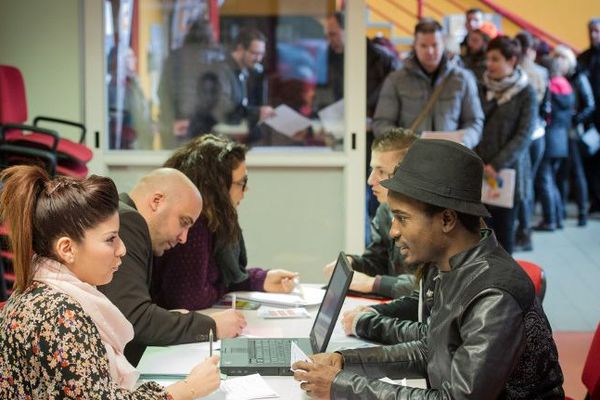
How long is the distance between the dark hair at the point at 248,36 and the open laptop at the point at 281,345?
10.6ft

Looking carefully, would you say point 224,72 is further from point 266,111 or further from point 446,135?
point 446,135

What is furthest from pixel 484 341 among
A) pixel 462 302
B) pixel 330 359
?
pixel 330 359

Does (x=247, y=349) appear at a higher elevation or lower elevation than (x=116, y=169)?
lower

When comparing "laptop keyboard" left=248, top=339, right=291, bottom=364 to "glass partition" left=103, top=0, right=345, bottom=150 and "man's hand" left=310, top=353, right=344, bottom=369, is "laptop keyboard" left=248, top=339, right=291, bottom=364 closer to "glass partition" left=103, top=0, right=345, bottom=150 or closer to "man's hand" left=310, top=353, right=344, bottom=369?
"man's hand" left=310, top=353, right=344, bottom=369

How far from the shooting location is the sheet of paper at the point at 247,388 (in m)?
2.45

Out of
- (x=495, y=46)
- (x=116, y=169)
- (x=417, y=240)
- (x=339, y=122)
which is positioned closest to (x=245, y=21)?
(x=339, y=122)

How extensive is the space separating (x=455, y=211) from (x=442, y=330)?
0.28 meters

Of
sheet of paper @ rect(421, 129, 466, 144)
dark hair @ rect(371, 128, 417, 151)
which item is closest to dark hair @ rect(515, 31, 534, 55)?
sheet of paper @ rect(421, 129, 466, 144)

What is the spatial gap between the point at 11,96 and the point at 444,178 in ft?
13.4

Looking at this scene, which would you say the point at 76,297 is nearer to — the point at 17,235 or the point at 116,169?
the point at 17,235

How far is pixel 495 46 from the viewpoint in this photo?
6.18m

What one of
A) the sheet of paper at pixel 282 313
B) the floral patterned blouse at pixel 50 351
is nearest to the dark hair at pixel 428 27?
the sheet of paper at pixel 282 313

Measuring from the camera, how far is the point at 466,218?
222cm

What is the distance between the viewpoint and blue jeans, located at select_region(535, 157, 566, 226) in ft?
26.8
